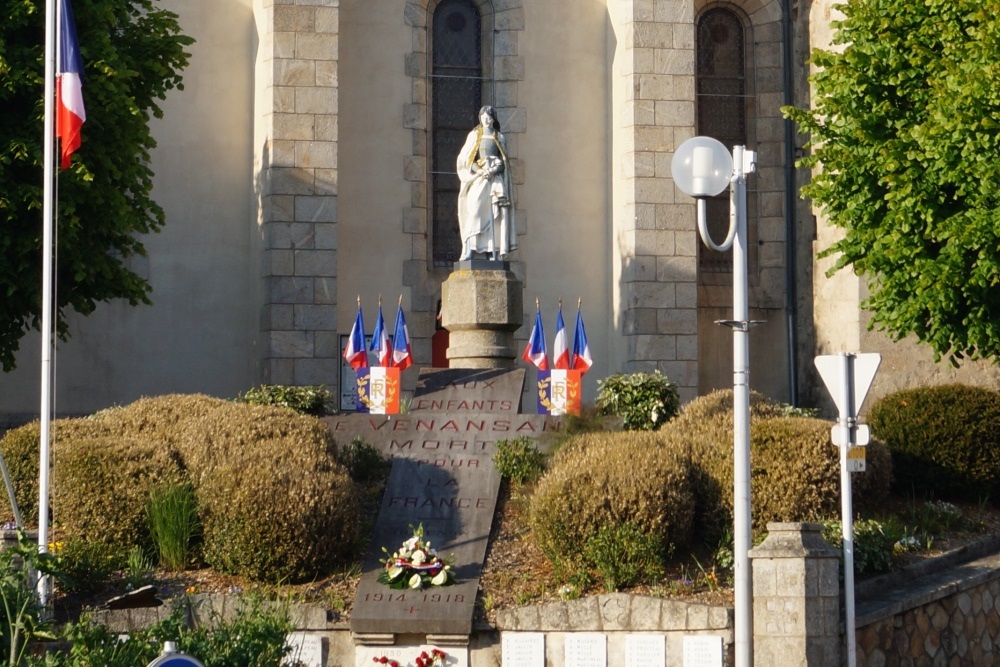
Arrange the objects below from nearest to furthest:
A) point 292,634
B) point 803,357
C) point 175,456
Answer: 1. point 292,634
2. point 175,456
3. point 803,357

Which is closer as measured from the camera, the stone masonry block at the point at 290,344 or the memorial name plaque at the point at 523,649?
the memorial name plaque at the point at 523,649

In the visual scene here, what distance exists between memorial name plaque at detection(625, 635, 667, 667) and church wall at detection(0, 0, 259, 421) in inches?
404

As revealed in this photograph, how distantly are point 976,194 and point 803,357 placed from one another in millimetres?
8041

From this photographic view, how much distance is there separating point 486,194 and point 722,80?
725 centimetres

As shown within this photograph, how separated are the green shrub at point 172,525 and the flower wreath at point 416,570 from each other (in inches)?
65.9

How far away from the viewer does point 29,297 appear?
17812 mm

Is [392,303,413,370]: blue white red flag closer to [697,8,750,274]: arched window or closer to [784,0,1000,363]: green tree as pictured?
[784,0,1000,363]: green tree

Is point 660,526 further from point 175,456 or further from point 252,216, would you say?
point 252,216

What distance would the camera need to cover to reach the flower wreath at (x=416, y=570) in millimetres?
13234

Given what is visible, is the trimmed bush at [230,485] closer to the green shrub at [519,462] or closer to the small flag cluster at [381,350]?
the green shrub at [519,462]

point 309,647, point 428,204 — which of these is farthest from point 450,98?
point 309,647

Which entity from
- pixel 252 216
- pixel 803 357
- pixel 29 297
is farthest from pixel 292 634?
pixel 803 357

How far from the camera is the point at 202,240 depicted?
71.4 feet

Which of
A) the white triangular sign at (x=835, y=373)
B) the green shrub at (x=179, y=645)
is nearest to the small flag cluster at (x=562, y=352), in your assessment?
the white triangular sign at (x=835, y=373)
